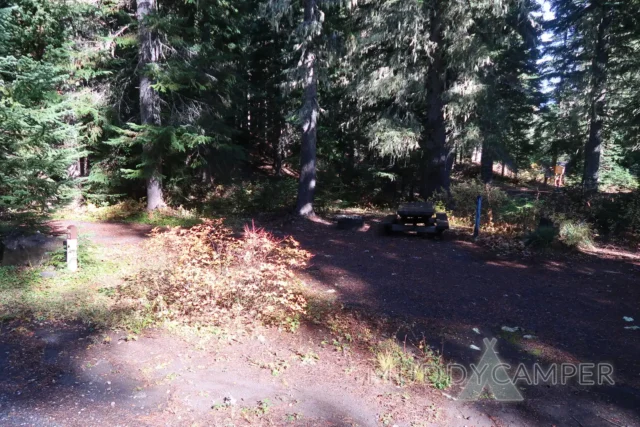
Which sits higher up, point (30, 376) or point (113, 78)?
point (113, 78)

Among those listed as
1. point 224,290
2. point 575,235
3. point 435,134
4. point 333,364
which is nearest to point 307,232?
point 224,290

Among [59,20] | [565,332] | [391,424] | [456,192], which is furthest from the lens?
[456,192]

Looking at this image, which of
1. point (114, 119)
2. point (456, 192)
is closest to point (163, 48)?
point (114, 119)

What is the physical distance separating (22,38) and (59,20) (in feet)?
6.43

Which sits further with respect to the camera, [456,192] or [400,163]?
[400,163]

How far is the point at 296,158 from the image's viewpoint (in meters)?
18.7

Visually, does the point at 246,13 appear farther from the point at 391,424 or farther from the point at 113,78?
the point at 391,424

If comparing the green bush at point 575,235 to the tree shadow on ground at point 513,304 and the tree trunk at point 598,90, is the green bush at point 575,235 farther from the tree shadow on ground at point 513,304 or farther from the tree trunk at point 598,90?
the tree trunk at point 598,90

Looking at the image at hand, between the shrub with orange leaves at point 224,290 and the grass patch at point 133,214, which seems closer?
the shrub with orange leaves at point 224,290

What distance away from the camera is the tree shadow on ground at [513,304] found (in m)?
3.88

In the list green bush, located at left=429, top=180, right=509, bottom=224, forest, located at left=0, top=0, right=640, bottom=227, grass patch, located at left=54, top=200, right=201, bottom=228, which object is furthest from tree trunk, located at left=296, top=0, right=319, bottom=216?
green bush, located at left=429, top=180, right=509, bottom=224

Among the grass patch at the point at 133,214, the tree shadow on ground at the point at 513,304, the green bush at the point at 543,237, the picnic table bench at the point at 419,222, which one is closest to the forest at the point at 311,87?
the grass patch at the point at 133,214

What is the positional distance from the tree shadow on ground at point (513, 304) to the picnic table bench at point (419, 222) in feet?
1.58

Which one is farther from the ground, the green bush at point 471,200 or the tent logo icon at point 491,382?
the green bush at point 471,200
